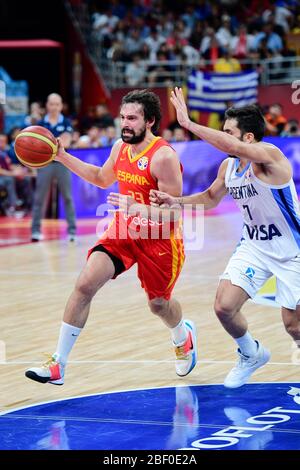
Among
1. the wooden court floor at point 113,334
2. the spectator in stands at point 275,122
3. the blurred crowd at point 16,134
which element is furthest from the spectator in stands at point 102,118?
the wooden court floor at point 113,334

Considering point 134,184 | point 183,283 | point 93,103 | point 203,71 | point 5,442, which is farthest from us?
point 93,103

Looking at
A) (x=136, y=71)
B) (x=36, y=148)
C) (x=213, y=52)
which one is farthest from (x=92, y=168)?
(x=136, y=71)

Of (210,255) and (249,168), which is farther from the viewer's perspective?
(210,255)

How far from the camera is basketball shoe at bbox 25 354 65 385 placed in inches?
248

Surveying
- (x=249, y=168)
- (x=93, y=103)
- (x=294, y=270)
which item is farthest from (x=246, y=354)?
(x=93, y=103)

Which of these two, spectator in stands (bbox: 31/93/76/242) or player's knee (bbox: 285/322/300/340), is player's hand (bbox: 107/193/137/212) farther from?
spectator in stands (bbox: 31/93/76/242)

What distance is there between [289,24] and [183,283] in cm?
1256

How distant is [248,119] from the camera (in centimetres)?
617

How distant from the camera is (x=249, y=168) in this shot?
623 cm

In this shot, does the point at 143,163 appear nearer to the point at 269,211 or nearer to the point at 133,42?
the point at 269,211

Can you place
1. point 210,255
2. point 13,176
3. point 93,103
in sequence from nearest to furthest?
1. point 210,255
2. point 13,176
3. point 93,103

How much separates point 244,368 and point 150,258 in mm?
990

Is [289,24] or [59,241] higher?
[289,24]

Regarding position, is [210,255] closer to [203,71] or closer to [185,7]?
[203,71]
